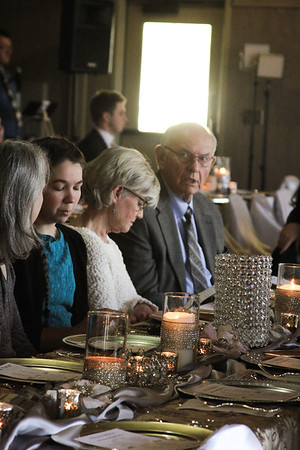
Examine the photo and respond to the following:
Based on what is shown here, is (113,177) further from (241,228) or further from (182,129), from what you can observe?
(241,228)

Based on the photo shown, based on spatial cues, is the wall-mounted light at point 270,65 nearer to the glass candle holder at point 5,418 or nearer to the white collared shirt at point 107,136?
the white collared shirt at point 107,136

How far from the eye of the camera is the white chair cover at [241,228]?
6.94 m

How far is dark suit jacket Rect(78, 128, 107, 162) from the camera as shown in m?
7.67

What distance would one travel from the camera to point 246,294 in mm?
2055

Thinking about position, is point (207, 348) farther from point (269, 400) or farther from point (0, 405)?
point (0, 405)

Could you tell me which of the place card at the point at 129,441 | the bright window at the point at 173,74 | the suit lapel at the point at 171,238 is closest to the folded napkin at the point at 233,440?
the place card at the point at 129,441

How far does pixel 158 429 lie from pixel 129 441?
8 cm

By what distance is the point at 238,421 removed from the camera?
4.40 feet

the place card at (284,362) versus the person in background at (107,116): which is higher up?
the person in background at (107,116)

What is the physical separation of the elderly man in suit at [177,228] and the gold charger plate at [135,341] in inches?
50.1

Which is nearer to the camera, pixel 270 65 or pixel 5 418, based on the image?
pixel 5 418

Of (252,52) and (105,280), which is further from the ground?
(252,52)

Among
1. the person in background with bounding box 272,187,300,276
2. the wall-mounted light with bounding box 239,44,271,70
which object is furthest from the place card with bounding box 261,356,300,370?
the wall-mounted light with bounding box 239,44,271,70

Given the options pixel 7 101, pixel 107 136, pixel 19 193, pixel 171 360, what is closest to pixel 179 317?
pixel 171 360
